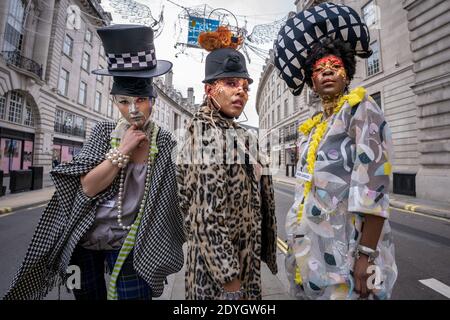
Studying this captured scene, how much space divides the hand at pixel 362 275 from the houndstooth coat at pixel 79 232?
1101mm

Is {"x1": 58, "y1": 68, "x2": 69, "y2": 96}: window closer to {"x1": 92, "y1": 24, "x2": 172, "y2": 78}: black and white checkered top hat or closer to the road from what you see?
the road

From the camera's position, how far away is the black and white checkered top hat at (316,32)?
192 cm

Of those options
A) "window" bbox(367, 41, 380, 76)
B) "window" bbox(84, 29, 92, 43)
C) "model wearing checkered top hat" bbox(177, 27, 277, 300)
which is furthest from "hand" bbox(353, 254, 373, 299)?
"window" bbox(84, 29, 92, 43)

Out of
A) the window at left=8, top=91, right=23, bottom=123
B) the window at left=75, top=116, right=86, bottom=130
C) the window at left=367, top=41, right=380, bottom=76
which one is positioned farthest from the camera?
the window at left=75, top=116, right=86, bottom=130

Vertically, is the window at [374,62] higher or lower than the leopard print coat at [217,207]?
higher

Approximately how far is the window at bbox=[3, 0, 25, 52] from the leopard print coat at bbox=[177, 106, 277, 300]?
854 inches

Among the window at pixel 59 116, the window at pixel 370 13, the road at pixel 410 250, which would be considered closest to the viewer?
the road at pixel 410 250

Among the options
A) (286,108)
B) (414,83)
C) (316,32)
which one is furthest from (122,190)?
(286,108)

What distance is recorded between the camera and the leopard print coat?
1202mm

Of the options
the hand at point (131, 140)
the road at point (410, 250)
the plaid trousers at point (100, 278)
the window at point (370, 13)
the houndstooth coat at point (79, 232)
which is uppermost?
the window at point (370, 13)

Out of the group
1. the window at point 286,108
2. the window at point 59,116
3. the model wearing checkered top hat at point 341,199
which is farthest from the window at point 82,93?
the model wearing checkered top hat at point 341,199

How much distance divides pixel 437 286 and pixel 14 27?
25758 millimetres

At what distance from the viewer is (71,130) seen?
893 inches

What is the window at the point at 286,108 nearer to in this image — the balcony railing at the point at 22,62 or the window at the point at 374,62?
the window at the point at 374,62
